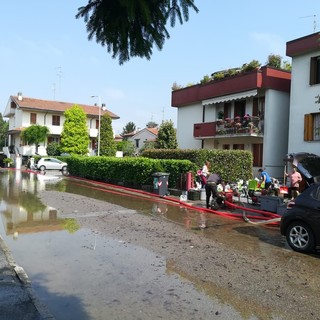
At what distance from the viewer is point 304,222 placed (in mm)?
8227

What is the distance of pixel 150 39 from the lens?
11.9 ft

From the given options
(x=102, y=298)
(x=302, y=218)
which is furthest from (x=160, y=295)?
(x=302, y=218)

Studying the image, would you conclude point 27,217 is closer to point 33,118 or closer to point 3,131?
point 33,118

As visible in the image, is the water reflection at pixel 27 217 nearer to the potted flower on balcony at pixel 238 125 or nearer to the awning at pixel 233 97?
the potted flower on balcony at pixel 238 125

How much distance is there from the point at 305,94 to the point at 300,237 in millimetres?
15538

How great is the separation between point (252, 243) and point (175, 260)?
2560mm

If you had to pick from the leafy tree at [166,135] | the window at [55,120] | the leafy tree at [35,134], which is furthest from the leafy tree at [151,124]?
the leafy tree at [166,135]

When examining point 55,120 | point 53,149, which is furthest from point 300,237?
point 55,120

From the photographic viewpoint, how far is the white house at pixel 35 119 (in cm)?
5547

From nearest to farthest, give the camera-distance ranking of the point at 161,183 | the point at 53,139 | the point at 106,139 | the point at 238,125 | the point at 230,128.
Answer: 1. the point at 161,183
2. the point at 238,125
3. the point at 230,128
4. the point at 106,139
5. the point at 53,139

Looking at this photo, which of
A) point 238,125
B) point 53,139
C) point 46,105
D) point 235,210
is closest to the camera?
point 235,210

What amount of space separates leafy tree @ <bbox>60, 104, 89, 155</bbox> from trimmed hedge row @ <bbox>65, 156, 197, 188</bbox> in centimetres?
1761

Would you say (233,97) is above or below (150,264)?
above

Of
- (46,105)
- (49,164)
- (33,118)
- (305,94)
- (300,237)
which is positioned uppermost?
(46,105)
